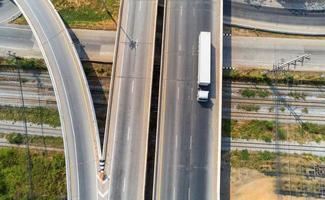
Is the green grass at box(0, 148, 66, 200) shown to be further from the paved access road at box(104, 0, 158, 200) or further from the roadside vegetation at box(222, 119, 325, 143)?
the roadside vegetation at box(222, 119, 325, 143)

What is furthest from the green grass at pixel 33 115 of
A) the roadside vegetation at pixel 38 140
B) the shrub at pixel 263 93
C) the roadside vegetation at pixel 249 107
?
the shrub at pixel 263 93

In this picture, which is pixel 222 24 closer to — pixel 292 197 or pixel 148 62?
pixel 148 62

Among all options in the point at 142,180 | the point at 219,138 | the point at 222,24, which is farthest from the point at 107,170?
the point at 222,24

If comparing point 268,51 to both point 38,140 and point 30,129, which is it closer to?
point 38,140

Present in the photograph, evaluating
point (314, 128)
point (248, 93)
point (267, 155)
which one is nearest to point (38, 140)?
point (248, 93)

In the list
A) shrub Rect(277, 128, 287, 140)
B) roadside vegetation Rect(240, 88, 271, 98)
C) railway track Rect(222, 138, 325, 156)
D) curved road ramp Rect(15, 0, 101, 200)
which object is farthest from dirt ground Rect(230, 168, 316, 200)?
curved road ramp Rect(15, 0, 101, 200)

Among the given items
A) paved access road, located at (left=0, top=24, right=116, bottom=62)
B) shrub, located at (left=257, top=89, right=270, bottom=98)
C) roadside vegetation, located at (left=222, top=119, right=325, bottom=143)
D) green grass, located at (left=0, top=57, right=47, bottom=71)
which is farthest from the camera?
paved access road, located at (left=0, top=24, right=116, bottom=62)
